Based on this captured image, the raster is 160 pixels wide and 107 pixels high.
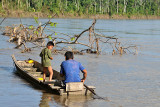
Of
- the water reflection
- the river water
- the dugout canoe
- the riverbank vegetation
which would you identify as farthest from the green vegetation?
the water reflection

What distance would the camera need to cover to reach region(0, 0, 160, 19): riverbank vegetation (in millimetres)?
85875

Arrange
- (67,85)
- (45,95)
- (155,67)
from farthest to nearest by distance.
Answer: (155,67), (45,95), (67,85)

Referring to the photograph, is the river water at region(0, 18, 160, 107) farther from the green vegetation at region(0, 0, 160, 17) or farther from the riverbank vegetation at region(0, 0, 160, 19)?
the green vegetation at region(0, 0, 160, 17)

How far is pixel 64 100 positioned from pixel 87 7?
3486 inches

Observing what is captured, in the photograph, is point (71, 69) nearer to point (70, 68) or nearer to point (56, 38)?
point (70, 68)

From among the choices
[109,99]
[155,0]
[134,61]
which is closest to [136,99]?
[109,99]

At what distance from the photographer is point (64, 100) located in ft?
34.4

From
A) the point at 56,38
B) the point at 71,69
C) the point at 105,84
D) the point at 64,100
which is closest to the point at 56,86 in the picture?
the point at 64,100

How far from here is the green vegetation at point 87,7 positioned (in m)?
85.1

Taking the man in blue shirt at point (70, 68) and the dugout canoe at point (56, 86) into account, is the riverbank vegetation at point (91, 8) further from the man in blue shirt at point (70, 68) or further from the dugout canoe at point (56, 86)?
the man in blue shirt at point (70, 68)

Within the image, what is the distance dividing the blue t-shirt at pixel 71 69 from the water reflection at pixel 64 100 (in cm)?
56

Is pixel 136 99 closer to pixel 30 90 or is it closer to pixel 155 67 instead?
pixel 30 90

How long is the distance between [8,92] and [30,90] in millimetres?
718

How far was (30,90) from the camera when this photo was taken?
39.4 feet
